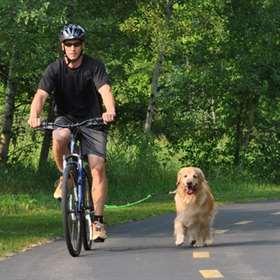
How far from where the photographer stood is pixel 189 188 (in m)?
9.37

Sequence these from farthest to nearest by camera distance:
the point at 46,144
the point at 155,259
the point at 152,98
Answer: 1. the point at 152,98
2. the point at 46,144
3. the point at 155,259

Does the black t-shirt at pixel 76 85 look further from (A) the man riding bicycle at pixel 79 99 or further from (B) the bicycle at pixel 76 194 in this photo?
(B) the bicycle at pixel 76 194

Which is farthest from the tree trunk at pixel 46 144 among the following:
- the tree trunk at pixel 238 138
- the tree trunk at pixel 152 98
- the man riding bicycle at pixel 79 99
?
the man riding bicycle at pixel 79 99

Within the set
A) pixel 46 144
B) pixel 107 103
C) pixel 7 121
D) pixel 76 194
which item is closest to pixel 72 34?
pixel 107 103

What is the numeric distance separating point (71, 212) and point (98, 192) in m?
0.54

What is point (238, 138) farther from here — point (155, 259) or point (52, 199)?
point (155, 259)

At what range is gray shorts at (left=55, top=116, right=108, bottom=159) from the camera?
9008 millimetres

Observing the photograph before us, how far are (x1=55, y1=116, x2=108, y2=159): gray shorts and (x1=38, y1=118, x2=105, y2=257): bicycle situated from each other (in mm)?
57

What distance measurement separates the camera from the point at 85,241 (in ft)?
29.9

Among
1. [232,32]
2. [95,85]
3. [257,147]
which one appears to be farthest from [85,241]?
[257,147]

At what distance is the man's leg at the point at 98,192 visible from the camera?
29.7 feet

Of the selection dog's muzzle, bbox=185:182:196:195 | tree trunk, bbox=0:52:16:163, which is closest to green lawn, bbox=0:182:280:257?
dog's muzzle, bbox=185:182:196:195

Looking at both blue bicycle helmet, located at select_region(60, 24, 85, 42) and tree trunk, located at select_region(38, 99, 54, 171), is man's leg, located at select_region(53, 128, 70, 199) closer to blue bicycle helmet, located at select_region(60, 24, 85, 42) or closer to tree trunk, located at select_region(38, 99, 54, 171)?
blue bicycle helmet, located at select_region(60, 24, 85, 42)

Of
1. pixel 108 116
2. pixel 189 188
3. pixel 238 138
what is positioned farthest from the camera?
pixel 238 138
